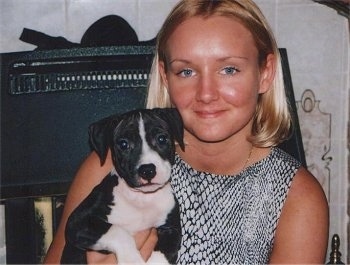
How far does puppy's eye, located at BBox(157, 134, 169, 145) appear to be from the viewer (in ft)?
2.47

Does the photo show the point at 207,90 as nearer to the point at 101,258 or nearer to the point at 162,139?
the point at 162,139

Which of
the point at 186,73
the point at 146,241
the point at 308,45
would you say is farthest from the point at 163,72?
the point at 308,45

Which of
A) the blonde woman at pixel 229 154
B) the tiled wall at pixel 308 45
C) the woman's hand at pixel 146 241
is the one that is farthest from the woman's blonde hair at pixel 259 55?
the tiled wall at pixel 308 45

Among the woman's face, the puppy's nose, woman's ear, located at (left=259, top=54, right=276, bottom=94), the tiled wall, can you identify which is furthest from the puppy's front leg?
the tiled wall

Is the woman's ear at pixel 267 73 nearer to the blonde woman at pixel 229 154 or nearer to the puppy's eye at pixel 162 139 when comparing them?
the blonde woman at pixel 229 154

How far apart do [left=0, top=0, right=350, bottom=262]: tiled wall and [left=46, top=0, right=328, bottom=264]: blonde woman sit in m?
0.37

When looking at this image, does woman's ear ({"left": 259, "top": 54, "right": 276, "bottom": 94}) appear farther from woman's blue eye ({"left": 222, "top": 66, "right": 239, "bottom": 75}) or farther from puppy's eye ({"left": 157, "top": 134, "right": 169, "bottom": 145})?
puppy's eye ({"left": 157, "top": 134, "right": 169, "bottom": 145})

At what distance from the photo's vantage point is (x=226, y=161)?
2.79ft

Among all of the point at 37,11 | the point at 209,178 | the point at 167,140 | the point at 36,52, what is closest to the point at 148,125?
the point at 167,140

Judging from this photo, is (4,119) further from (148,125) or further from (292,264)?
(292,264)

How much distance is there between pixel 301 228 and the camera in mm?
797

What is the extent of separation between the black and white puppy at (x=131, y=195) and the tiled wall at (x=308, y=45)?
457 mm

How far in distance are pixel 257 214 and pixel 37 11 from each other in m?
0.70

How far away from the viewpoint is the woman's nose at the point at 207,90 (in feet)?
2.44
